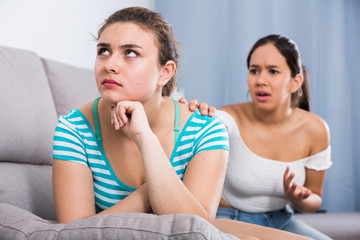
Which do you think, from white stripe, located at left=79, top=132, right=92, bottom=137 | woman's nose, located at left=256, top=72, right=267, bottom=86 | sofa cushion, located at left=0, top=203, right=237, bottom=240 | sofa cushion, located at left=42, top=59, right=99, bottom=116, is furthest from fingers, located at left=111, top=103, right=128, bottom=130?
woman's nose, located at left=256, top=72, right=267, bottom=86

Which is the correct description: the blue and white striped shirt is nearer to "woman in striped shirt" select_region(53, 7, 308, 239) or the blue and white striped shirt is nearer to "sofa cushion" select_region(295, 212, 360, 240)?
"woman in striped shirt" select_region(53, 7, 308, 239)

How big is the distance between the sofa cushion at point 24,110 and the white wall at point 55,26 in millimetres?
303

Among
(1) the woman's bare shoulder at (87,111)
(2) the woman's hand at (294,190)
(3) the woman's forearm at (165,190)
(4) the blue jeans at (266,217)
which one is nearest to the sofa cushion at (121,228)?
(3) the woman's forearm at (165,190)

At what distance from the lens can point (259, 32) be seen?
2734 mm

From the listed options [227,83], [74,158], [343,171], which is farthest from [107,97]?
[343,171]

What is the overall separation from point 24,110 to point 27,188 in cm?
28

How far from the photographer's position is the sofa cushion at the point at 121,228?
0.71 m

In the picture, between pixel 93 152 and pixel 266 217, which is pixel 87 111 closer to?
pixel 93 152

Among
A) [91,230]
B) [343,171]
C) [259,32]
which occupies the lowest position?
[343,171]

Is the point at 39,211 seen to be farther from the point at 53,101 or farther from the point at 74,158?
the point at 53,101

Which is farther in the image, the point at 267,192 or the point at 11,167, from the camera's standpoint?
the point at 267,192

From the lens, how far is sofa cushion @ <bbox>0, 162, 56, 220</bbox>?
1.19 metres

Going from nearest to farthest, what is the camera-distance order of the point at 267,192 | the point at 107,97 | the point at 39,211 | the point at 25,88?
the point at 107,97, the point at 39,211, the point at 25,88, the point at 267,192

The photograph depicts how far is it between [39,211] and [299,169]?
104 cm
